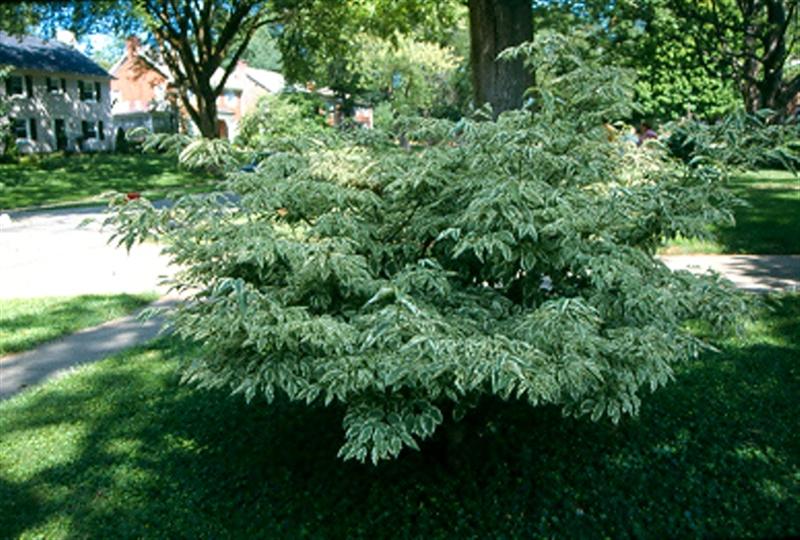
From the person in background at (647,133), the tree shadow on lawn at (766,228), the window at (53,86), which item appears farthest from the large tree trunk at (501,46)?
the window at (53,86)

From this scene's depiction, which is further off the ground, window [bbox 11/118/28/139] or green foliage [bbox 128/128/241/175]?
window [bbox 11/118/28/139]

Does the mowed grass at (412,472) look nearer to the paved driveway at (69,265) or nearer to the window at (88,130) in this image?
the paved driveway at (69,265)

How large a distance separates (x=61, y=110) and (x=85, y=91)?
2510mm

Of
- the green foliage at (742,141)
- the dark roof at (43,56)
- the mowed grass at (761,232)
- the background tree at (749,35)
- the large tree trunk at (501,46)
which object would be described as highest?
→ the dark roof at (43,56)

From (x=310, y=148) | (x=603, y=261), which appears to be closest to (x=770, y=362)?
(x=603, y=261)

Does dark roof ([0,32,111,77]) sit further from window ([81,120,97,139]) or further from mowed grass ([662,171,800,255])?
mowed grass ([662,171,800,255])

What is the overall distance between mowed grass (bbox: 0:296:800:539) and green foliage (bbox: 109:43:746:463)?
0.48m

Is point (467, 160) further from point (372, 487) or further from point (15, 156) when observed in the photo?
point (15, 156)

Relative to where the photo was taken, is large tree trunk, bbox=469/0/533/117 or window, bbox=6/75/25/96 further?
window, bbox=6/75/25/96

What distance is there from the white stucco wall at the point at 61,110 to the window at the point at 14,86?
20cm

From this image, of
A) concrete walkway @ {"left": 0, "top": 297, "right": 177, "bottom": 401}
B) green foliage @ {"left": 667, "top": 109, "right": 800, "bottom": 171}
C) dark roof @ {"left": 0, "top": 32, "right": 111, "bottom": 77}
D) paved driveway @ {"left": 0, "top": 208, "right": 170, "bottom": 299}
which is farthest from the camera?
dark roof @ {"left": 0, "top": 32, "right": 111, "bottom": 77}

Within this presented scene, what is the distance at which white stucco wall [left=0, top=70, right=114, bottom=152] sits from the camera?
4138 centimetres

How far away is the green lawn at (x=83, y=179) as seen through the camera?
85.3 feet

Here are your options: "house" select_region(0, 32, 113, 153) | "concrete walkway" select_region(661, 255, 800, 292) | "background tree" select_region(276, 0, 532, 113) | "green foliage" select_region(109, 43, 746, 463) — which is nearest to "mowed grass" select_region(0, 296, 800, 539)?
"green foliage" select_region(109, 43, 746, 463)
